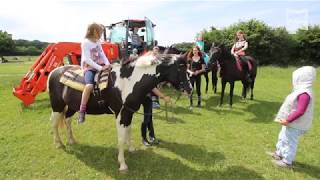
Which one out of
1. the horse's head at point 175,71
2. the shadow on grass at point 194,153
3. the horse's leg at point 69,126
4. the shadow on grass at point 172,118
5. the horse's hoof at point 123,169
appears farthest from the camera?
the shadow on grass at point 172,118

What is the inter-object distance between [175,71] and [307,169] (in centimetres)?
288

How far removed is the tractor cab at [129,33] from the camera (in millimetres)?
12492

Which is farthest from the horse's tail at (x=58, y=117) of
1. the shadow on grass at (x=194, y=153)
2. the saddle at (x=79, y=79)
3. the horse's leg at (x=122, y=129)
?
the shadow on grass at (x=194, y=153)

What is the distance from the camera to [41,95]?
12008 mm

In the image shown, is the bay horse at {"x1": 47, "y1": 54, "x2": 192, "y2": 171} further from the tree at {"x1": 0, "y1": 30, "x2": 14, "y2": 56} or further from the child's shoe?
the tree at {"x1": 0, "y1": 30, "x2": 14, "y2": 56}

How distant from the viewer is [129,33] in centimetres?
1271

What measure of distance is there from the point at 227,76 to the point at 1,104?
755 centimetres

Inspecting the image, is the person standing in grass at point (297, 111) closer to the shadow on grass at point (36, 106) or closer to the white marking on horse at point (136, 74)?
the white marking on horse at point (136, 74)

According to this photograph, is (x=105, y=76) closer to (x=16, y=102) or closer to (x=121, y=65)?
(x=121, y=65)

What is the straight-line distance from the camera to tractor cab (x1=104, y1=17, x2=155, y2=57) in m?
12.5

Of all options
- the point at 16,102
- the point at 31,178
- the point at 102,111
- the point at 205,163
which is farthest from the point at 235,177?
the point at 16,102

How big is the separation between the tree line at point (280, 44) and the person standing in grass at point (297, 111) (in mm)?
22856

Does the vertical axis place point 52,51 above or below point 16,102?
above

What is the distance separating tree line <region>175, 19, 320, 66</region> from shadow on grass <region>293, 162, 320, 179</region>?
74.5 ft
